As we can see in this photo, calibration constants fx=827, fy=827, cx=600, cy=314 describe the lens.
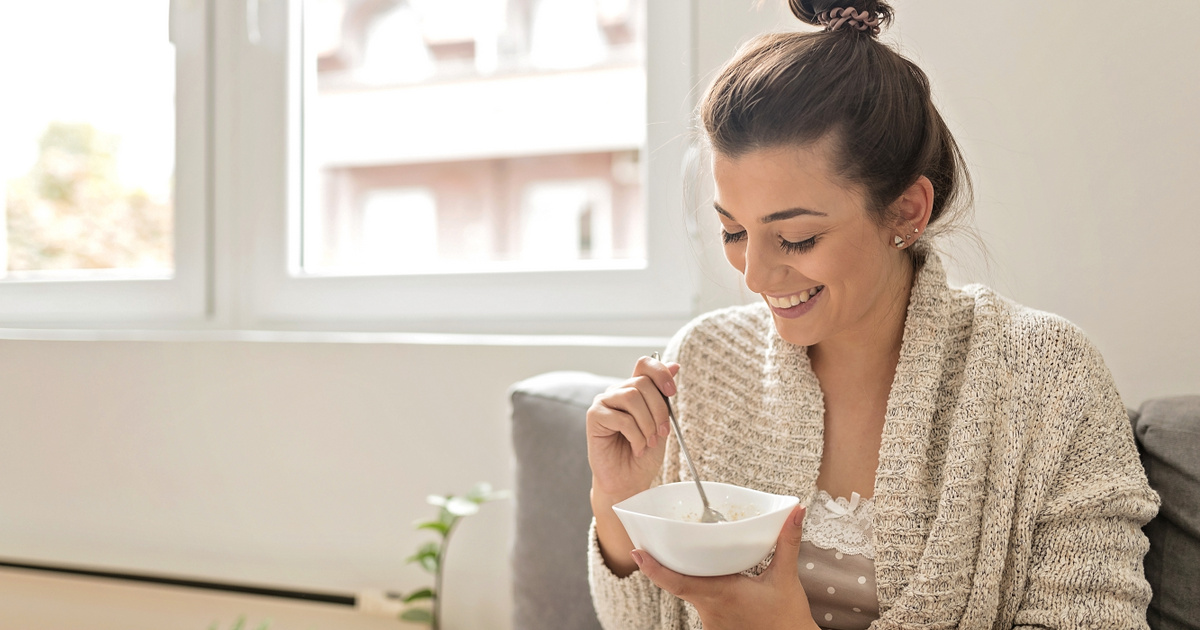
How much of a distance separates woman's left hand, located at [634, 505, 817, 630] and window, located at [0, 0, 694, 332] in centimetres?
90

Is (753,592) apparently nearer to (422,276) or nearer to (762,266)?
(762,266)

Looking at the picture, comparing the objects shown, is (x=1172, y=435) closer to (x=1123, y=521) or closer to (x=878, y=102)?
(x=1123, y=521)

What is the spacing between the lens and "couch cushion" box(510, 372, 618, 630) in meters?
1.16

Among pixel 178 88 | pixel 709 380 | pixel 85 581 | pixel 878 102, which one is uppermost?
pixel 178 88

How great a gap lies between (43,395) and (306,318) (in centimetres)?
61

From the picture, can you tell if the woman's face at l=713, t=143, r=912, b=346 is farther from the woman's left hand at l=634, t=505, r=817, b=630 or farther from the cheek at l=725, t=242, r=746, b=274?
the woman's left hand at l=634, t=505, r=817, b=630

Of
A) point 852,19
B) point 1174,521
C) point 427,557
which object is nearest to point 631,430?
point 852,19

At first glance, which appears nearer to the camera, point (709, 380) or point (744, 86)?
point (744, 86)

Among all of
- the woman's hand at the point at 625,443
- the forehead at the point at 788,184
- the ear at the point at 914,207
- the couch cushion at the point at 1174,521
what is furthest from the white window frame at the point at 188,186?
the couch cushion at the point at 1174,521

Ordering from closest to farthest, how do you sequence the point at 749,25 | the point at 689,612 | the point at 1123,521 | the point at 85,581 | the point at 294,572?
the point at 1123,521 < the point at 689,612 < the point at 749,25 < the point at 294,572 < the point at 85,581

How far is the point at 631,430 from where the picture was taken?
0.90m

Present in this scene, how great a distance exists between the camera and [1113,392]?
959 mm

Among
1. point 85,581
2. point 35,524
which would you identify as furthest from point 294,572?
point 35,524

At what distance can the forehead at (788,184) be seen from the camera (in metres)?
0.90
